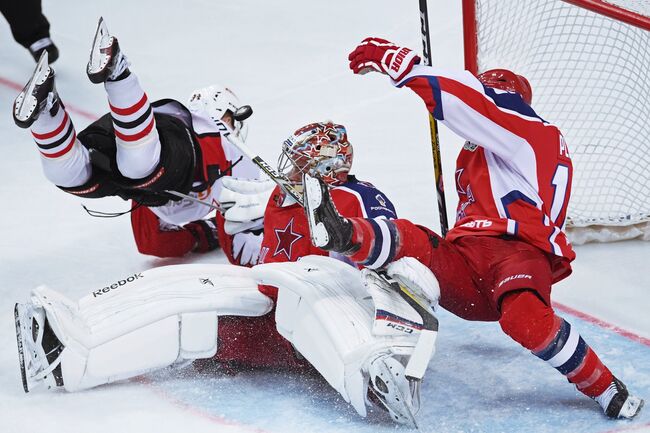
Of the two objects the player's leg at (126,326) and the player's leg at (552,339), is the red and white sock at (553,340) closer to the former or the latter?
the player's leg at (552,339)

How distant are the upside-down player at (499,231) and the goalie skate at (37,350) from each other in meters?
0.68

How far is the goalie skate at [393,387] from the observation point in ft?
6.77

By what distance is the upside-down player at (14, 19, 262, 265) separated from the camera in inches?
107

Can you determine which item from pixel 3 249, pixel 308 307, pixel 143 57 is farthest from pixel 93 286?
pixel 143 57

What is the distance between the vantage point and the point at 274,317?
2.54 m

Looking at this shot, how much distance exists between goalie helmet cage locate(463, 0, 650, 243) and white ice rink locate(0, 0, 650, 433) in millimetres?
130

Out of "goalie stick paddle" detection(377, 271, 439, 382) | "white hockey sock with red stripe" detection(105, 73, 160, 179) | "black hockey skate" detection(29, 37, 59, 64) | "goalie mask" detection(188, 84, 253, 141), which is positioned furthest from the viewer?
"black hockey skate" detection(29, 37, 59, 64)

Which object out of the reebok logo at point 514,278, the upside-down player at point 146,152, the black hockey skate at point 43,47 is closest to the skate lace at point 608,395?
the reebok logo at point 514,278

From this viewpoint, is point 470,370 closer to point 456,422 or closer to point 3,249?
point 456,422

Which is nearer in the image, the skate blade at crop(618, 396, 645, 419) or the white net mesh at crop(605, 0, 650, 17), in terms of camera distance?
the skate blade at crop(618, 396, 645, 419)

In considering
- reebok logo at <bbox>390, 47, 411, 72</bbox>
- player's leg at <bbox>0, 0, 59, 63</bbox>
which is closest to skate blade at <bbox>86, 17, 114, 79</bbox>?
reebok logo at <bbox>390, 47, 411, 72</bbox>

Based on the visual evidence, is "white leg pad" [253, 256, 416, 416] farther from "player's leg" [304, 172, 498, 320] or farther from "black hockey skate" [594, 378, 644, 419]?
"black hockey skate" [594, 378, 644, 419]

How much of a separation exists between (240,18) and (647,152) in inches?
125

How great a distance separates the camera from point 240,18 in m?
5.88
